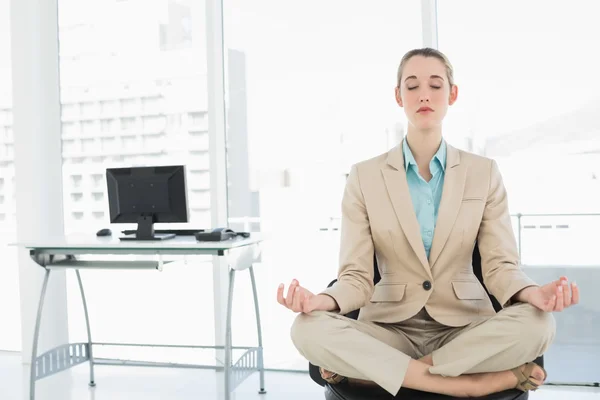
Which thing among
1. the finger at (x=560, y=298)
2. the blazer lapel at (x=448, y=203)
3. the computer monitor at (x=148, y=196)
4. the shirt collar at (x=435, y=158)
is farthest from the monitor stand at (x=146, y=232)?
the finger at (x=560, y=298)

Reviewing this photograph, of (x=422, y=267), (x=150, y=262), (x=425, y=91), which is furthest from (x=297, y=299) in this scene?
(x=150, y=262)

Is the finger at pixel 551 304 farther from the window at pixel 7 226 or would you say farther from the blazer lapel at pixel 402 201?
the window at pixel 7 226

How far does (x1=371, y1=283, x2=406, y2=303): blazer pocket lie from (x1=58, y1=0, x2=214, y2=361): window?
1.96m

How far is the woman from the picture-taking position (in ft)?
5.37

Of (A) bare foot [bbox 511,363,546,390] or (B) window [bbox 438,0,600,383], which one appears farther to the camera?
(B) window [bbox 438,0,600,383]

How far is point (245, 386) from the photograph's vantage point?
3430mm

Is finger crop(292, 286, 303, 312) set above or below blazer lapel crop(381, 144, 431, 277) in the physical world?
below

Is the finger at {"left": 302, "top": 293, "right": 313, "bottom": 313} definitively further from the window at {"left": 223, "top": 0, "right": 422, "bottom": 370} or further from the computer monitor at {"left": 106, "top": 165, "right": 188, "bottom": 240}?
the window at {"left": 223, "top": 0, "right": 422, "bottom": 370}

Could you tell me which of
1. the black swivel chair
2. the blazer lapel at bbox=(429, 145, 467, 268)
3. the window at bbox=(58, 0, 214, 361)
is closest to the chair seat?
the black swivel chair

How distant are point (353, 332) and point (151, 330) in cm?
262

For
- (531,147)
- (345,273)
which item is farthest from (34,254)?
(531,147)

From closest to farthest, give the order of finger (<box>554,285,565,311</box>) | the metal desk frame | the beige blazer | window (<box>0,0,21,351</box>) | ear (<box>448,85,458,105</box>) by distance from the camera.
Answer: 1. finger (<box>554,285,565,311</box>)
2. the beige blazer
3. ear (<box>448,85,458,105</box>)
4. the metal desk frame
5. window (<box>0,0,21,351</box>)

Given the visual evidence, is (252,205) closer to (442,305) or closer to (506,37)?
(506,37)

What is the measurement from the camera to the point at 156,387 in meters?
3.42
